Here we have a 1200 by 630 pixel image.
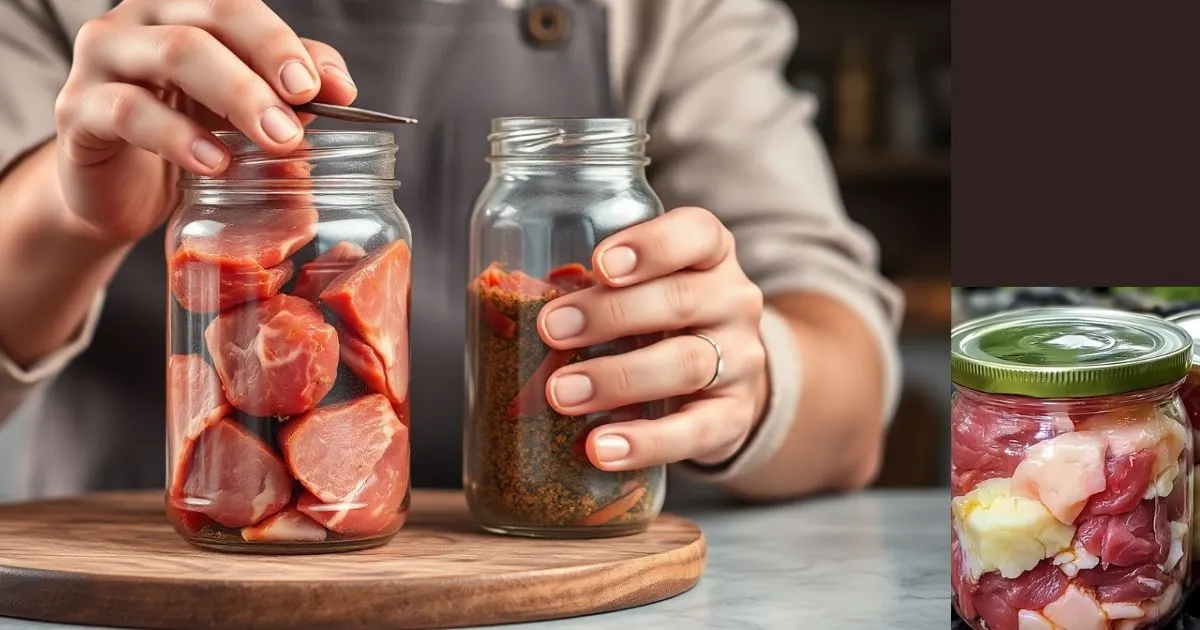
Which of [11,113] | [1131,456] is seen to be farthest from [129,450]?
[1131,456]

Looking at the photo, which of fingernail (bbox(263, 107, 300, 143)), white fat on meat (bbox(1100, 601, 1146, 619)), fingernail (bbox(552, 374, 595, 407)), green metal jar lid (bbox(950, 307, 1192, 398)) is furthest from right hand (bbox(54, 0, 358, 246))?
white fat on meat (bbox(1100, 601, 1146, 619))

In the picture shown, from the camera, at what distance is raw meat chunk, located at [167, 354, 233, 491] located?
0.78m

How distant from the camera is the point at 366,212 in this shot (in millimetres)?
825

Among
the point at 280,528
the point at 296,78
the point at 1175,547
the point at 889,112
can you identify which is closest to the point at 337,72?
the point at 296,78

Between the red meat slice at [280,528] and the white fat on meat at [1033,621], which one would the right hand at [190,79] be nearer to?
the red meat slice at [280,528]

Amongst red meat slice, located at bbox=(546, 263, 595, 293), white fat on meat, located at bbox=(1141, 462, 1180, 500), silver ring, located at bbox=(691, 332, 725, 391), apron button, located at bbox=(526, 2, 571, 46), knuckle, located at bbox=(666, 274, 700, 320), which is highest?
apron button, located at bbox=(526, 2, 571, 46)

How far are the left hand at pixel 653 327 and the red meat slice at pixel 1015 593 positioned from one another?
265mm

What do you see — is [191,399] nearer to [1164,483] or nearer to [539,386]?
[539,386]

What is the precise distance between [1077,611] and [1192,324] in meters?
0.16

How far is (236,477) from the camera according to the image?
77 centimetres

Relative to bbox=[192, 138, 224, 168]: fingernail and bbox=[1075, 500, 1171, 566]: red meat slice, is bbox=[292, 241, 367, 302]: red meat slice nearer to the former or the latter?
bbox=[192, 138, 224, 168]: fingernail

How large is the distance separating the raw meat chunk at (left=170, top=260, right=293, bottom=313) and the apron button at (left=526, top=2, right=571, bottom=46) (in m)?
0.67

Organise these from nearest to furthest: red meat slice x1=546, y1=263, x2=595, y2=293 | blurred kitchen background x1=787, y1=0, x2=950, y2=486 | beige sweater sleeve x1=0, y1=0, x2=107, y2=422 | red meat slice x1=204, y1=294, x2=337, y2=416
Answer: red meat slice x1=204, y1=294, x2=337, y2=416, red meat slice x1=546, y1=263, x2=595, y2=293, beige sweater sleeve x1=0, y1=0, x2=107, y2=422, blurred kitchen background x1=787, y1=0, x2=950, y2=486

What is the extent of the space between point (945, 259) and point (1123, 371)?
2520mm
